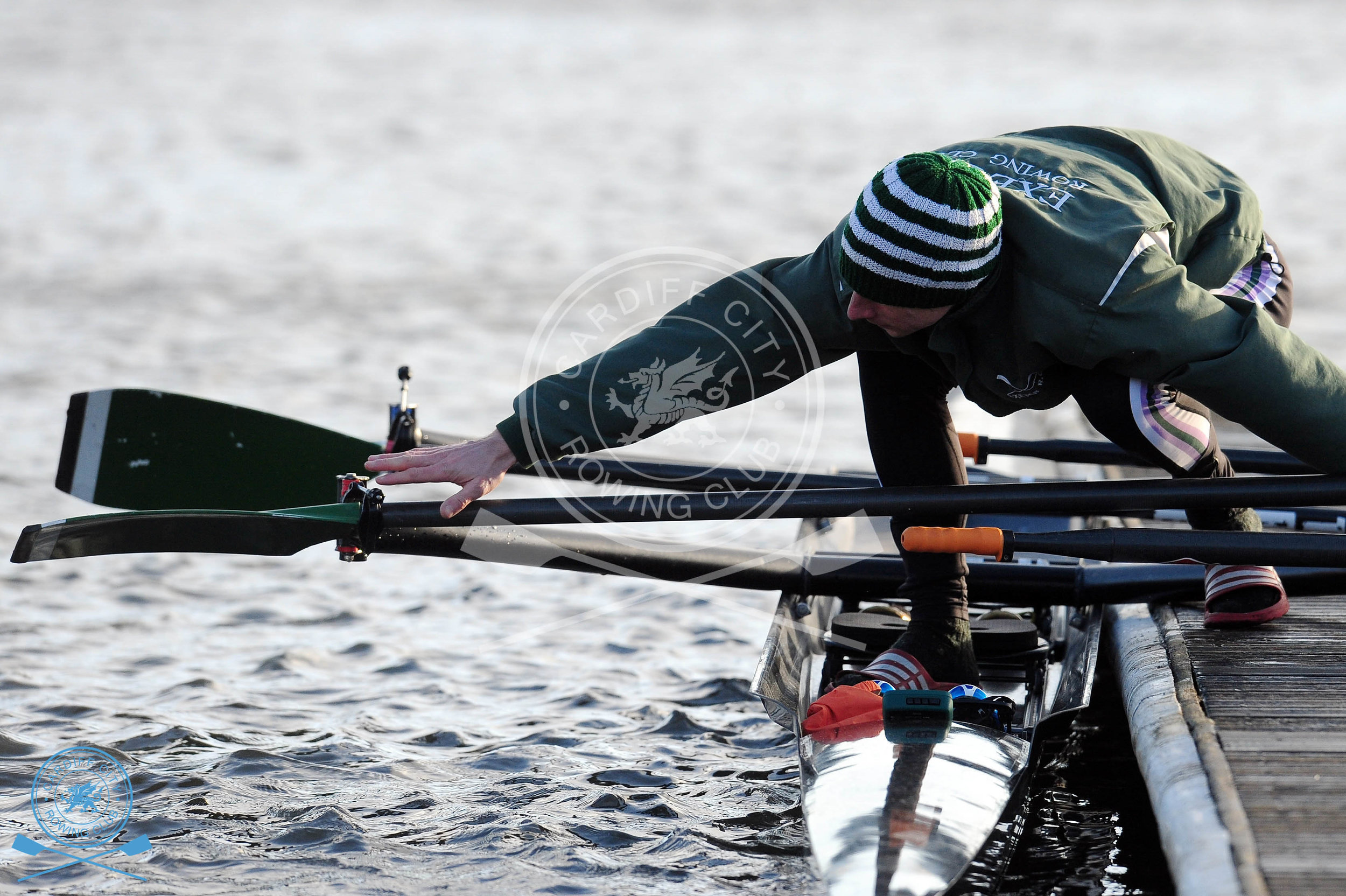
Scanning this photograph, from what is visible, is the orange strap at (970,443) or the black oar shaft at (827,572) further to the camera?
the orange strap at (970,443)

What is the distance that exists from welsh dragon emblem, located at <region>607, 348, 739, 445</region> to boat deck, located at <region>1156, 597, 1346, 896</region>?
53.7 inches

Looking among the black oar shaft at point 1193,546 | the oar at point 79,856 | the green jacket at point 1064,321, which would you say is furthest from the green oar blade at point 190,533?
the black oar shaft at point 1193,546

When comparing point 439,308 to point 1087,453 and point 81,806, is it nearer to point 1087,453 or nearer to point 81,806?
point 1087,453

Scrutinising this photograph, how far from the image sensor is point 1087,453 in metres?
4.66

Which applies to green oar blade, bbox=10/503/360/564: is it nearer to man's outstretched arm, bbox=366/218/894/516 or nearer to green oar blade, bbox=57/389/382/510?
man's outstretched arm, bbox=366/218/894/516

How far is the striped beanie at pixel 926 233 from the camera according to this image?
2984 mm

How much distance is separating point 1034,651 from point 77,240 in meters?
10.8

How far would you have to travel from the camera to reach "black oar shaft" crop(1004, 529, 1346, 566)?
334cm

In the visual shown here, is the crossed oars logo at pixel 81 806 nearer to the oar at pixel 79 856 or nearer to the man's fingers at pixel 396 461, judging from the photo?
the oar at pixel 79 856

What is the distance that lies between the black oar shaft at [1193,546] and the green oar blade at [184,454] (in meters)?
2.32

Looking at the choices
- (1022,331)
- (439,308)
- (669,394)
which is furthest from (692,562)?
(439,308)

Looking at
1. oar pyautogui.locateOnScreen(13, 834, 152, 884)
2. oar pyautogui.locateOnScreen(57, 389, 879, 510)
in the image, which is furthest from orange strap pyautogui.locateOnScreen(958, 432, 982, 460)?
oar pyautogui.locateOnScreen(13, 834, 152, 884)

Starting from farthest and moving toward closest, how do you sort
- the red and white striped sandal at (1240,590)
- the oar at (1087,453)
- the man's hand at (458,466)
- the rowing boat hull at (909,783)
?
the oar at (1087,453) < the red and white striped sandal at (1240,590) < the man's hand at (458,466) < the rowing boat hull at (909,783)

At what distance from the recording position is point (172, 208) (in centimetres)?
1359
